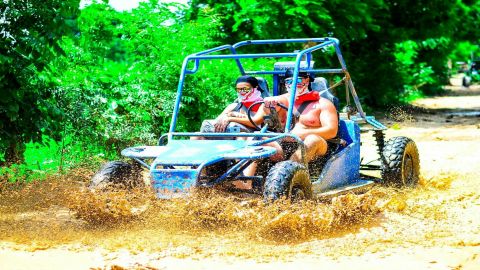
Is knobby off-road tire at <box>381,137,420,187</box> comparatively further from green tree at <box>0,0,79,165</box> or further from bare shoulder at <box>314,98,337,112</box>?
green tree at <box>0,0,79,165</box>

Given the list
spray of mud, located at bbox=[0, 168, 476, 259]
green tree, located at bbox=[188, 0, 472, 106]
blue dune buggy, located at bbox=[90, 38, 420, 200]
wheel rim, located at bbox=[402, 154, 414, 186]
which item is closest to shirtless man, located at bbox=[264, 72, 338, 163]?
blue dune buggy, located at bbox=[90, 38, 420, 200]

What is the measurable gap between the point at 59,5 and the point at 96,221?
100.0 inches

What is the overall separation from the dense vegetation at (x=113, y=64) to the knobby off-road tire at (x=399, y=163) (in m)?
3.03

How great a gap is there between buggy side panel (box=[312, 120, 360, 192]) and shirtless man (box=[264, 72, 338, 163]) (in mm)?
167

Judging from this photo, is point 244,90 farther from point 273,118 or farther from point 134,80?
point 134,80

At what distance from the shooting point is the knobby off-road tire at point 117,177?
747cm

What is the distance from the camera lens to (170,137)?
789 cm

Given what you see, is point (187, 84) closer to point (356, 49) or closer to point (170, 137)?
point (170, 137)

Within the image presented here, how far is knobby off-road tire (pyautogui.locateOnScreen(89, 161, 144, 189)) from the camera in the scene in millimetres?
7471

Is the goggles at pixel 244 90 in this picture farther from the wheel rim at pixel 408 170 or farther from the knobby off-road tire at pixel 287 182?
the wheel rim at pixel 408 170

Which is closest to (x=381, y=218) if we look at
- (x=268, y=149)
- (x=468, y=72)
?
(x=268, y=149)

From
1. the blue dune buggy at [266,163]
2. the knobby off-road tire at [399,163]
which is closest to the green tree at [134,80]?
the blue dune buggy at [266,163]

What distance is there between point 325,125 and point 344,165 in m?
0.47

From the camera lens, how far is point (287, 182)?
6.84m
